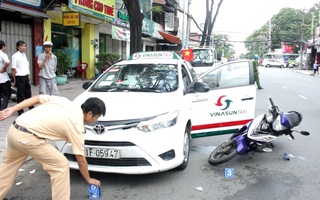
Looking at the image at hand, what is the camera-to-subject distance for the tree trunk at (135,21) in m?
10.5

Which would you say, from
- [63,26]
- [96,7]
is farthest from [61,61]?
[96,7]

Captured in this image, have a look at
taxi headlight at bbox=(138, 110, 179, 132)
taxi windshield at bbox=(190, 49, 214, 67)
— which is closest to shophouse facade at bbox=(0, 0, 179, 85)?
taxi windshield at bbox=(190, 49, 214, 67)

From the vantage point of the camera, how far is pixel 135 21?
10609 millimetres

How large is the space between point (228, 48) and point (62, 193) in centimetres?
13496

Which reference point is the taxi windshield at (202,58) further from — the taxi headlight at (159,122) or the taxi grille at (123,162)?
the taxi grille at (123,162)

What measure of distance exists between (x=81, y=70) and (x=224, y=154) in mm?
13444

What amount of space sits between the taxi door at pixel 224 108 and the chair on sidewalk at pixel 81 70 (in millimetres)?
12647

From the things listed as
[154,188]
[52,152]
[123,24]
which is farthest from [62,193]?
[123,24]

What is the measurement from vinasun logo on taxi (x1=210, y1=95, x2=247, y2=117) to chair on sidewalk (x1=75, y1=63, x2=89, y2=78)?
12724mm

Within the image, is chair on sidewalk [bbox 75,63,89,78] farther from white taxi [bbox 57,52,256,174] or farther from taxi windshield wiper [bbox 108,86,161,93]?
taxi windshield wiper [bbox 108,86,161,93]

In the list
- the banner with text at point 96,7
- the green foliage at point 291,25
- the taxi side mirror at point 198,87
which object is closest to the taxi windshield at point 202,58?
the banner with text at point 96,7

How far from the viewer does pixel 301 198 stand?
3.83 metres

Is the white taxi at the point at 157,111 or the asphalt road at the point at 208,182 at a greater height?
the white taxi at the point at 157,111

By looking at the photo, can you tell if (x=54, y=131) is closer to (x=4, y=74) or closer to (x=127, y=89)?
(x=127, y=89)
